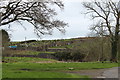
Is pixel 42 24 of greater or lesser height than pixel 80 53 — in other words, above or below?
above

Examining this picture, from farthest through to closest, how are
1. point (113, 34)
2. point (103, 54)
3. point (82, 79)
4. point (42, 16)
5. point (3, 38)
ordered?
point (103, 54)
point (113, 34)
point (3, 38)
point (42, 16)
point (82, 79)

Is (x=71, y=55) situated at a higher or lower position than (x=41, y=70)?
lower

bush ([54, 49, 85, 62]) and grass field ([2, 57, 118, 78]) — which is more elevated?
grass field ([2, 57, 118, 78])

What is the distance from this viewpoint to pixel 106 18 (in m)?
35.0

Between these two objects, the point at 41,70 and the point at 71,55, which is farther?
the point at 71,55

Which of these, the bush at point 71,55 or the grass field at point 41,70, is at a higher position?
the grass field at point 41,70

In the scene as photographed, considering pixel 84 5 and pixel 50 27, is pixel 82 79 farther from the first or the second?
pixel 84 5

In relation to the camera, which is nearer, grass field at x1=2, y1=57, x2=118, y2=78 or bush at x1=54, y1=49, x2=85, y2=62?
grass field at x1=2, y1=57, x2=118, y2=78

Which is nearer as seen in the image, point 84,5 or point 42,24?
point 42,24

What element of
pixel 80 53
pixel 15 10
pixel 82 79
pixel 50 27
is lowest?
pixel 80 53

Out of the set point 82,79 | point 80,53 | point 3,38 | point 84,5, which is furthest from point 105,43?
point 82,79

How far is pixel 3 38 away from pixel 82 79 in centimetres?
2373

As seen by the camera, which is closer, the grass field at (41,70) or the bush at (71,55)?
the grass field at (41,70)

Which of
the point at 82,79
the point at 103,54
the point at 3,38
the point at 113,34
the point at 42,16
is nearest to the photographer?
the point at 82,79
